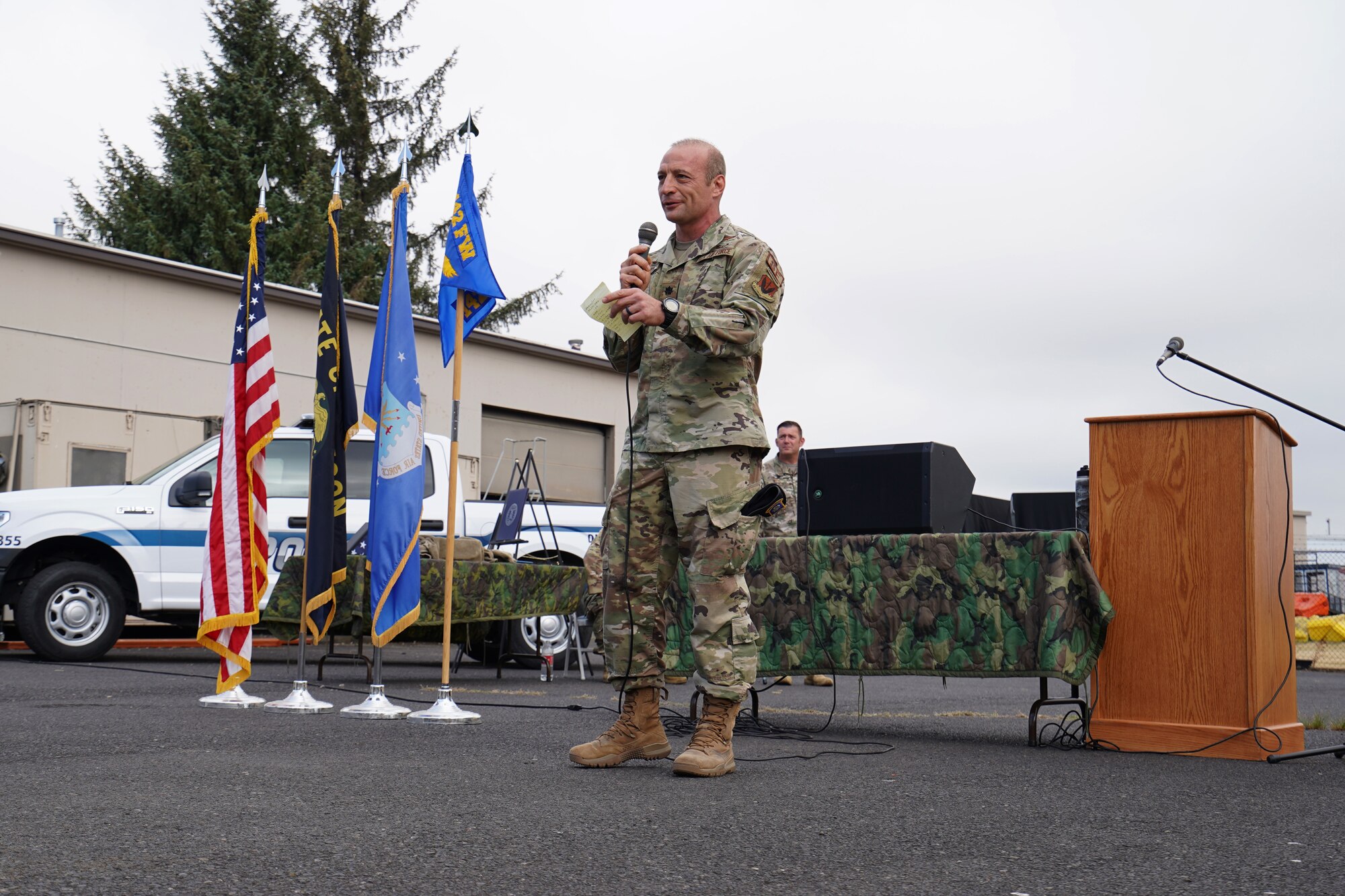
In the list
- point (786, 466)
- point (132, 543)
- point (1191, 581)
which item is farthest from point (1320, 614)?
point (132, 543)

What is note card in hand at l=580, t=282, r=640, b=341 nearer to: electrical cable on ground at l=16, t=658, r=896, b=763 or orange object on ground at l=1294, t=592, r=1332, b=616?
electrical cable on ground at l=16, t=658, r=896, b=763

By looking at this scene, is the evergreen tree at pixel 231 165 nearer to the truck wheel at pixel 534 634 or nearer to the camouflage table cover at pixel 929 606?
the truck wheel at pixel 534 634

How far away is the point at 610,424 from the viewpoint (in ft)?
74.5

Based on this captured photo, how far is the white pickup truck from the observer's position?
9570 mm

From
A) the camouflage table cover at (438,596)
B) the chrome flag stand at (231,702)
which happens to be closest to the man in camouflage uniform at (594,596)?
the camouflage table cover at (438,596)

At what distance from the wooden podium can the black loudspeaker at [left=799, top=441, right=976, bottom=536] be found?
73 cm

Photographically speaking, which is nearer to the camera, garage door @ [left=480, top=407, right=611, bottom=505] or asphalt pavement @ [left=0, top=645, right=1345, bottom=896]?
asphalt pavement @ [left=0, top=645, right=1345, bottom=896]

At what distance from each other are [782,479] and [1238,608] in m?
5.48

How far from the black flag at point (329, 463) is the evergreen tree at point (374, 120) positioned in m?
21.5

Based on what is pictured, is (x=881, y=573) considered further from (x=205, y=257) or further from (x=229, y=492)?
(x=205, y=257)

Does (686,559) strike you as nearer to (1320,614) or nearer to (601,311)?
(601,311)

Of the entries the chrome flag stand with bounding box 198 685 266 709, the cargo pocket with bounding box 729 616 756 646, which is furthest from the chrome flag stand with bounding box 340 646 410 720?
the cargo pocket with bounding box 729 616 756 646

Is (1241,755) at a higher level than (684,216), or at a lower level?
lower

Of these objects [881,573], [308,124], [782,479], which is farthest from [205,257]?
[881,573]
